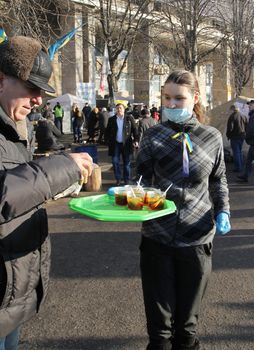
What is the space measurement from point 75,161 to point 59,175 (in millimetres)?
99

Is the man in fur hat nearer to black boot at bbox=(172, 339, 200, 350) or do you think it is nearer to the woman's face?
the woman's face

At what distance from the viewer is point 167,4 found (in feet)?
70.8

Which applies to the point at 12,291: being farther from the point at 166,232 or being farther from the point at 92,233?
the point at 92,233

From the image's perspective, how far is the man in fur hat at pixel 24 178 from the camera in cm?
146

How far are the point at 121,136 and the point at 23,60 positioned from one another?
327 inches

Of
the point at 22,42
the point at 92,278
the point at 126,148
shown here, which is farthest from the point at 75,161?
the point at 126,148

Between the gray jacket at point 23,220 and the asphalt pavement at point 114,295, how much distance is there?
1.59 m

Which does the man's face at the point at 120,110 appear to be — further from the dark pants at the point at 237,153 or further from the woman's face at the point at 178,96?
the woman's face at the point at 178,96

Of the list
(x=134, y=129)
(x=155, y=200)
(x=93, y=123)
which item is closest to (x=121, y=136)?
(x=134, y=129)

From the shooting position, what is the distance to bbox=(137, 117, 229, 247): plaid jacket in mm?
2480

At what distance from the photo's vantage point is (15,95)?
177 centimetres

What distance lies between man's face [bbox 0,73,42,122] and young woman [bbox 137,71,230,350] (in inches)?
37.7

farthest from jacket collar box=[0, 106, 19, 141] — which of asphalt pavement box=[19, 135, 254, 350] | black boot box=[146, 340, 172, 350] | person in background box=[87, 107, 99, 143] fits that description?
person in background box=[87, 107, 99, 143]

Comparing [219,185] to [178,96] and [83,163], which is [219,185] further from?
[83,163]
